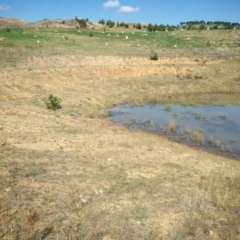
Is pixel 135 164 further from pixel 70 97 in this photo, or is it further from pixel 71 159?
pixel 70 97

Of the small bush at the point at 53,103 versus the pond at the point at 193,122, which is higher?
the small bush at the point at 53,103

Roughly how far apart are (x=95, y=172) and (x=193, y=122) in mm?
8708

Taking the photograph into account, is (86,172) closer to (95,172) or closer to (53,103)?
(95,172)

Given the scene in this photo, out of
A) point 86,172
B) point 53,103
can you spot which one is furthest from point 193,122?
point 86,172

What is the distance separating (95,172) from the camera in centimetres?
796

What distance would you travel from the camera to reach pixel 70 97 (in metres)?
17.3

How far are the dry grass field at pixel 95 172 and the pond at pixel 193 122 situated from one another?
3.19ft

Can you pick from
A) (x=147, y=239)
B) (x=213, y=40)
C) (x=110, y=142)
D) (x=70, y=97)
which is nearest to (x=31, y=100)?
(x=70, y=97)

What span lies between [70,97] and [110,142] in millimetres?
7464

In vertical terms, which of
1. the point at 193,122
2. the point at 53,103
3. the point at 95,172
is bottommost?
the point at 193,122

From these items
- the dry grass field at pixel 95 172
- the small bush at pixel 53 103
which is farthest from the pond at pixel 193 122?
the small bush at pixel 53 103

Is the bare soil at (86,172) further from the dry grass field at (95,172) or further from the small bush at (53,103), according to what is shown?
the small bush at (53,103)

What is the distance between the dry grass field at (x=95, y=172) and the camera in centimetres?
578

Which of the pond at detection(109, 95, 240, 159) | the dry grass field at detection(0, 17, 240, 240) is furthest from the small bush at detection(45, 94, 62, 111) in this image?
the pond at detection(109, 95, 240, 159)
